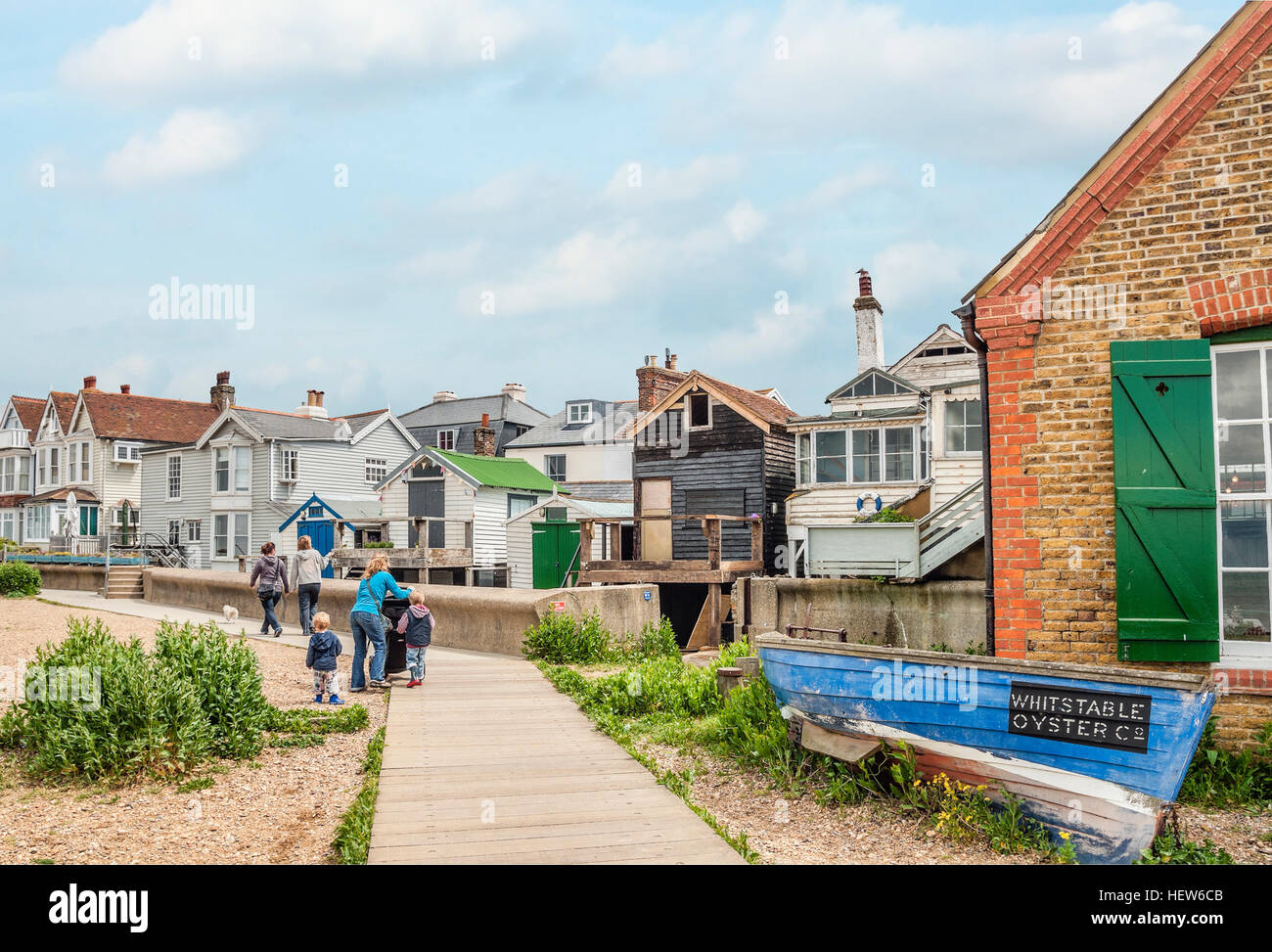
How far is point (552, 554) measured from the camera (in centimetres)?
3406

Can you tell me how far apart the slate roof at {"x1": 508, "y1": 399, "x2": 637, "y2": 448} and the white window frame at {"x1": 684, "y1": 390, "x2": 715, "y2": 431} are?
11.4 m

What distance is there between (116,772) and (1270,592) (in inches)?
348

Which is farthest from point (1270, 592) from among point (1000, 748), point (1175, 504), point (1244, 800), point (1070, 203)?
point (1070, 203)

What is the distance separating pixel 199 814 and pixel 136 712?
130cm

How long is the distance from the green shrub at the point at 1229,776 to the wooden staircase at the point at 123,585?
2641cm

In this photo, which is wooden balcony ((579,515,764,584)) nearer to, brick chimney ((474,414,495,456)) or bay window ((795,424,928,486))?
bay window ((795,424,928,486))

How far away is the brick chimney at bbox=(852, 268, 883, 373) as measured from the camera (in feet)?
103

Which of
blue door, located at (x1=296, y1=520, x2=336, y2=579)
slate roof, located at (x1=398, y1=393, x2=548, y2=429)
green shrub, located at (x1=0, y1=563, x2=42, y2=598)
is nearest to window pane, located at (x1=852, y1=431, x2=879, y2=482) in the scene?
blue door, located at (x1=296, y1=520, x2=336, y2=579)

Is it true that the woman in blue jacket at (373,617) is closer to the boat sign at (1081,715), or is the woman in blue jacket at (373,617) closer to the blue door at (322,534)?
the boat sign at (1081,715)

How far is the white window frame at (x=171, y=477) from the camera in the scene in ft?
141

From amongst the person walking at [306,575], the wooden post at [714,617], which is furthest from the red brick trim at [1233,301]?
the wooden post at [714,617]

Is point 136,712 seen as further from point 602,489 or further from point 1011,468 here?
point 602,489

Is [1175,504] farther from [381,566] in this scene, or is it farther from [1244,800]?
[381,566]
